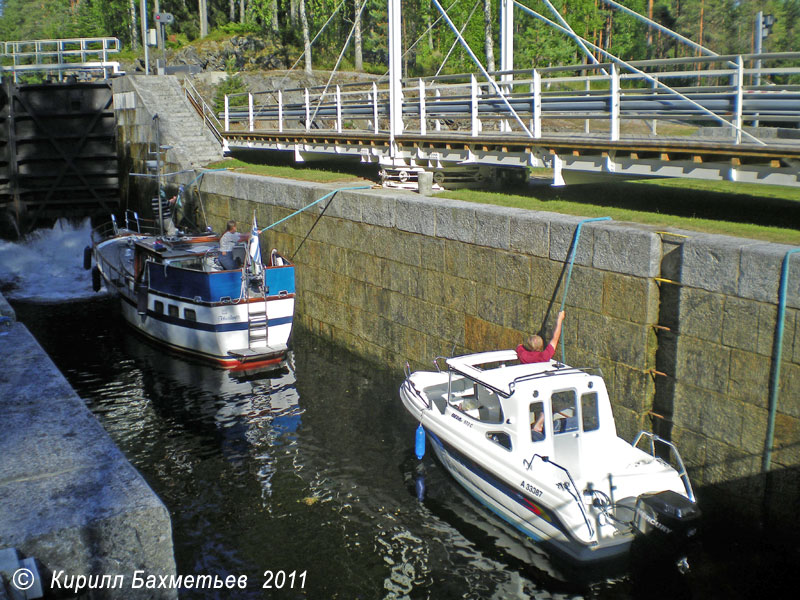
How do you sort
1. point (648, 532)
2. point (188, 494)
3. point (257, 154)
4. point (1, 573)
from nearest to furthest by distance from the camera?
point (1, 573) → point (648, 532) → point (188, 494) → point (257, 154)

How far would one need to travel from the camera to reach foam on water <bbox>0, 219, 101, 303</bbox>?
1941 centimetres

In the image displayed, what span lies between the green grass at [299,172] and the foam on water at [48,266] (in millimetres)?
4655

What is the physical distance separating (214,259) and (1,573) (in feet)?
38.0

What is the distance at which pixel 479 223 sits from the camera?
1068 cm

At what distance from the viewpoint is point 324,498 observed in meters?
8.95

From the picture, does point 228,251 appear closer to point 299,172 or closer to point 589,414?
point 299,172

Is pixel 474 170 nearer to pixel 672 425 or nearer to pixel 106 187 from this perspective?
pixel 672 425

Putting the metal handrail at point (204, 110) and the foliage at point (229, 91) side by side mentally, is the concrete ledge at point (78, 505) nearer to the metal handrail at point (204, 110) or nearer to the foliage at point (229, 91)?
the metal handrail at point (204, 110)

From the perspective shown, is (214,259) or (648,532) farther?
(214,259)

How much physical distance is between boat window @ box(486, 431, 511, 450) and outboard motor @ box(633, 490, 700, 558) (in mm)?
1454

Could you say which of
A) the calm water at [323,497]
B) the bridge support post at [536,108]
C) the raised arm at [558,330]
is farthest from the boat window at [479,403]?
the bridge support post at [536,108]

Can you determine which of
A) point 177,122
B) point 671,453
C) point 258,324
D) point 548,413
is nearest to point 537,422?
point 548,413

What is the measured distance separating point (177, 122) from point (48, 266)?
5.44 metres

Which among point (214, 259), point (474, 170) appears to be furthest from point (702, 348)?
point (214, 259)
